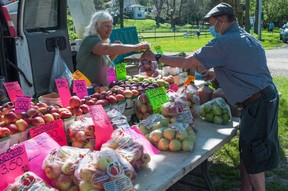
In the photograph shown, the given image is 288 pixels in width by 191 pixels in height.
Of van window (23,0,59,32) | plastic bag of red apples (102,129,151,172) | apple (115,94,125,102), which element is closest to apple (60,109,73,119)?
plastic bag of red apples (102,129,151,172)

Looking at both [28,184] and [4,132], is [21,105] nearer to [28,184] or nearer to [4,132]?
[4,132]

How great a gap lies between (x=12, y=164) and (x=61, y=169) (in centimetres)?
24

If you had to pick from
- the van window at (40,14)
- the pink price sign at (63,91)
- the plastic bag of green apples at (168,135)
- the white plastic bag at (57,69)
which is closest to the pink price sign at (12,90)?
the pink price sign at (63,91)

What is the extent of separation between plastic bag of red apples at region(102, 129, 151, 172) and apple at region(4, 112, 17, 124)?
22.4 inches

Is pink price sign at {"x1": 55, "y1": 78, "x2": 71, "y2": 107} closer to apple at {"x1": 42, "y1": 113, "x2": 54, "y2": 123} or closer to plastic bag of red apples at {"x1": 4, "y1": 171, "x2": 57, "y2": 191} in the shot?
apple at {"x1": 42, "y1": 113, "x2": 54, "y2": 123}

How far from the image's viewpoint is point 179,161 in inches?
87.0

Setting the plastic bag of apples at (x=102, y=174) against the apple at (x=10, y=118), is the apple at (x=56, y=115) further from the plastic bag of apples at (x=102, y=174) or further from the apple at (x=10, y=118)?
the plastic bag of apples at (x=102, y=174)

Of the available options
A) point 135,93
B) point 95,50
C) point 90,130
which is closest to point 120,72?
point 95,50

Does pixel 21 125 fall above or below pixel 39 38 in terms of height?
below

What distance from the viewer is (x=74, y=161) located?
6.02 ft

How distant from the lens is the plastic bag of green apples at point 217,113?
295 centimetres

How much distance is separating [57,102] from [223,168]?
86.8 inches

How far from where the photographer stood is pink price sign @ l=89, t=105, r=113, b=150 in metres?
2.13

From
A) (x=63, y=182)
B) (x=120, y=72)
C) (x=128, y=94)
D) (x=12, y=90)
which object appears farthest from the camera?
(x=120, y=72)
